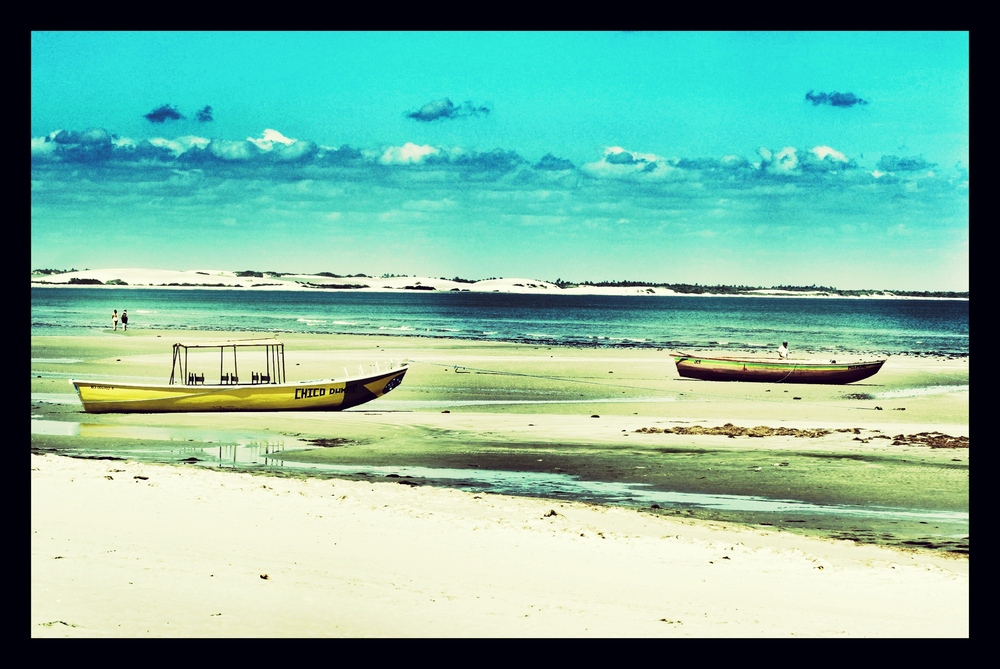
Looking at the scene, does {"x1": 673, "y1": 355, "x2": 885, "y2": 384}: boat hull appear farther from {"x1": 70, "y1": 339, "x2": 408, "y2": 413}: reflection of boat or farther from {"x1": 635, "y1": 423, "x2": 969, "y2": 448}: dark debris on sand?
{"x1": 70, "y1": 339, "x2": 408, "y2": 413}: reflection of boat

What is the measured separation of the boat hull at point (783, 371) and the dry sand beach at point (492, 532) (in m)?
9.19

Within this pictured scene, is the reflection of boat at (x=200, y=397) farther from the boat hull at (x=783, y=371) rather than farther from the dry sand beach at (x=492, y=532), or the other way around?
the boat hull at (x=783, y=371)

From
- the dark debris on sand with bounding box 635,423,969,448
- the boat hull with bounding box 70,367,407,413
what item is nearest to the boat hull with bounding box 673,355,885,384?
the dark debris on sand with bounding box 635,423,969,448

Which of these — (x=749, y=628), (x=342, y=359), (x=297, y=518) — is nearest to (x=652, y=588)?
Result: (x=749, y=628)

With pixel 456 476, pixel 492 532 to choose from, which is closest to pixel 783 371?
pixel 456 476

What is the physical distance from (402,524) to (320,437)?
9.40 m

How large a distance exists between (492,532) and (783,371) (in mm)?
26174

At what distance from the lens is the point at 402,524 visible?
12625 mm

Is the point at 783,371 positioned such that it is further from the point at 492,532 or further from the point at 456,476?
the point at 492,532

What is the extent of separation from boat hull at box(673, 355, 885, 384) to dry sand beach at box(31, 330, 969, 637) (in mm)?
9190

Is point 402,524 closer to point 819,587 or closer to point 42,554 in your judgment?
point 42,554

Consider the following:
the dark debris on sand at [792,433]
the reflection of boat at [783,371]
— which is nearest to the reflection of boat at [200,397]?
the dark debris on sand at [792,433]
